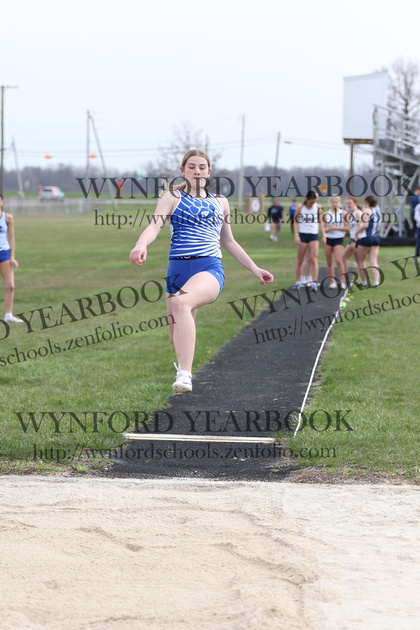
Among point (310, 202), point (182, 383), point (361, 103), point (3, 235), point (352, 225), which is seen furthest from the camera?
point (361, 103)

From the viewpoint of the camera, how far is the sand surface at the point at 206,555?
3645mm

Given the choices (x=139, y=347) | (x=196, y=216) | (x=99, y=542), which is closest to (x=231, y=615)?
(x=99, y=542)

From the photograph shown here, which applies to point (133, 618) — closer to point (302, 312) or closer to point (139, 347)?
point (139, 347)

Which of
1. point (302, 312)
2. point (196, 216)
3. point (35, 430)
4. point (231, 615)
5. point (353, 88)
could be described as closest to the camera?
point (231, 615)

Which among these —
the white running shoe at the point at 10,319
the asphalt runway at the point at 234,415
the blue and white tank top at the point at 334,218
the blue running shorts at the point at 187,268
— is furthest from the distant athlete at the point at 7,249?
the blue running shorts at the point at 187,268

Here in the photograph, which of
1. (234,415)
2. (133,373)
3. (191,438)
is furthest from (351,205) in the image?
(191,438)

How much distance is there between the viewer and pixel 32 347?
38.8 ft

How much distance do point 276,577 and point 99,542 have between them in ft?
3.71

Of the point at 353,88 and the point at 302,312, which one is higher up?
the point at 353,88

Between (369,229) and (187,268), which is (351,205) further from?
(187,268)

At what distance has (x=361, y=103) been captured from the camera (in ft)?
138

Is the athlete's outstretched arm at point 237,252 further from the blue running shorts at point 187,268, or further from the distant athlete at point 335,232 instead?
the distant athlete at point 335,232

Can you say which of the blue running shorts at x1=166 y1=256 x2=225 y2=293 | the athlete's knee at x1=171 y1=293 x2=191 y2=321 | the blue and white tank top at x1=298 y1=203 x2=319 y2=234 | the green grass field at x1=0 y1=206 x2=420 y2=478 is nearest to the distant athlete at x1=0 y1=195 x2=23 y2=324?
the green grass field at x1=0 y1=206 x2=420 y2=478

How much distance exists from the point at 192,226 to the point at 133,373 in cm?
425
